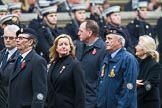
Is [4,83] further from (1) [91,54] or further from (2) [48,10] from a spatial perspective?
(2) [48,10]

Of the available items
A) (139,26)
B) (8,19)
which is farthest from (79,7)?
(8,19)

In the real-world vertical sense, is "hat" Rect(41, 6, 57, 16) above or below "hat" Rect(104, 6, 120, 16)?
above

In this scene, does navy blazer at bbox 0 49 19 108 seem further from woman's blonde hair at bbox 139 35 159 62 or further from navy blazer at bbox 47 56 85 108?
woman's blonde hair at bbox 139 35 159 62

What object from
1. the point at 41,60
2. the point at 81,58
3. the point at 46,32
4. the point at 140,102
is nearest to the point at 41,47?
the point at 46,32

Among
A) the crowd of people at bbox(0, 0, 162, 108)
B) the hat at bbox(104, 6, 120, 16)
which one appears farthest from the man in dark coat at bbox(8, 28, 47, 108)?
the hat at bbox(104, 6, 120, 16)

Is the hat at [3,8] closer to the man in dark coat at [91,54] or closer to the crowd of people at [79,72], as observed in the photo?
the crowd of people at [79,72]

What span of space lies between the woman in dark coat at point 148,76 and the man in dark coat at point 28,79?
235cm

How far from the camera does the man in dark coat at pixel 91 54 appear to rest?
13.6m

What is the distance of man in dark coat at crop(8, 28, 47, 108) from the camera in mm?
11117

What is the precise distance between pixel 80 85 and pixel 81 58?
2.11 metres

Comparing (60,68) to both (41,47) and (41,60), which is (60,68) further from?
(41,47)

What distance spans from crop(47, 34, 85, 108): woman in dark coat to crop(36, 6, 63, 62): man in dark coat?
12.8 ft

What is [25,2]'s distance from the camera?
1889 cm

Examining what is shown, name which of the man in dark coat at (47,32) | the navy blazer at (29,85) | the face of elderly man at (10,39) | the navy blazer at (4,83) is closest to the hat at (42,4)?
the man in dark coat at (47,32)
